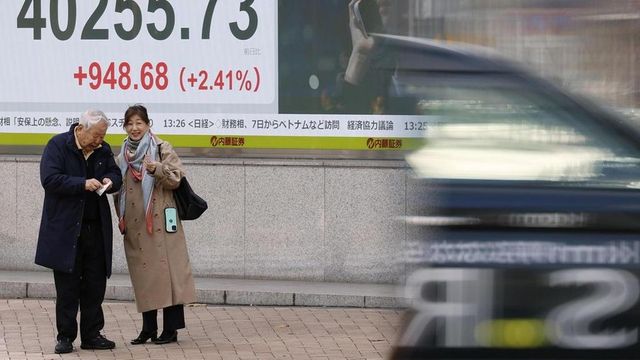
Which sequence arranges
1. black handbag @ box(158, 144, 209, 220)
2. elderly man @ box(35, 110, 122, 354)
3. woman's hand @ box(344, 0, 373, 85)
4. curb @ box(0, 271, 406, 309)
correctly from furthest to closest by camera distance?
woman's hand @ box(344, 0, 373, 85) < curb @ box(0, 271, 406, 309) < black handbag @ box(158, 144, 209, 220) < elderly man @ box(35, 110, 122, 354)

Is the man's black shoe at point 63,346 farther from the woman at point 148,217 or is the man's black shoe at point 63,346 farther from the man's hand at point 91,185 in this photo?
the man's hand at point 91,185

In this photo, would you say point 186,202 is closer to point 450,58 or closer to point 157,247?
point 157,247

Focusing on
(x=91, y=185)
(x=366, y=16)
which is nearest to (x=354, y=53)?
(x=366, y=16)

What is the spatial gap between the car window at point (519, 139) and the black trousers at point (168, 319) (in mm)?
5737

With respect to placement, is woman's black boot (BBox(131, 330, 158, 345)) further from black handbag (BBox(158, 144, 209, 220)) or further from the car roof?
the car roof

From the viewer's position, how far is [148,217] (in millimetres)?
9234

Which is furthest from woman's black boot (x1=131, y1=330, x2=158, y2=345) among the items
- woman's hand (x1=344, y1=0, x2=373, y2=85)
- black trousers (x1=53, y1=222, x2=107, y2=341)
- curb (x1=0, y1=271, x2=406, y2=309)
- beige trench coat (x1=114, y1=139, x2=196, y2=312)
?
woman's hand (x1=344, y1=0, x2=373, y2=85)

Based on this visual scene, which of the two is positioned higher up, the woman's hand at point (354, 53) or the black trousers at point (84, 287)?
the woman's hand at point (354, 53)

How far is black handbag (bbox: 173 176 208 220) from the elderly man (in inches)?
20.8

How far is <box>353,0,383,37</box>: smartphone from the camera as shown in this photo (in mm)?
11289

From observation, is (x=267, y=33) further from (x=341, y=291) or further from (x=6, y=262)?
(x=6, y=262)

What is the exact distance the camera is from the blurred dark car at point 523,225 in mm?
3668

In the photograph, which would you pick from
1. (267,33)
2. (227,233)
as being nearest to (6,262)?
(227,233)

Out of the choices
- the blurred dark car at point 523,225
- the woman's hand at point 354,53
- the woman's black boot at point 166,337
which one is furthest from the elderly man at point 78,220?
the blurred dark car at point 523,225
